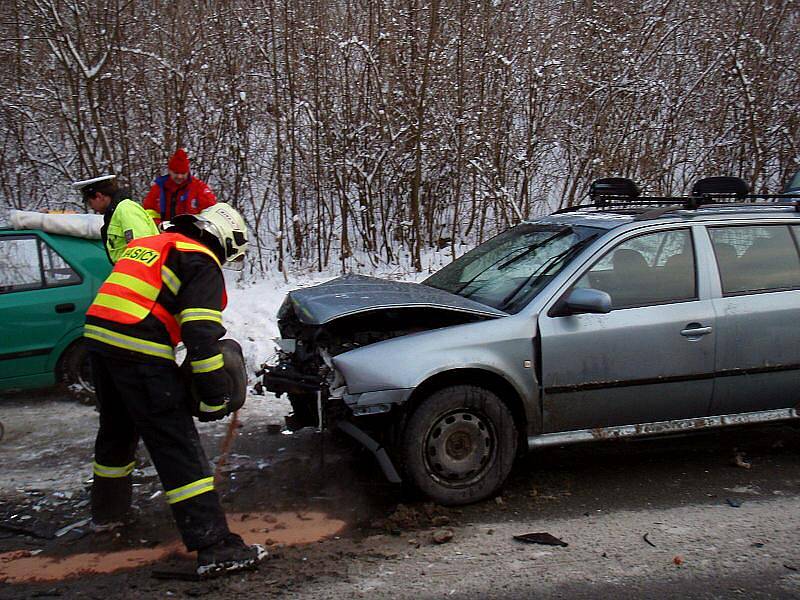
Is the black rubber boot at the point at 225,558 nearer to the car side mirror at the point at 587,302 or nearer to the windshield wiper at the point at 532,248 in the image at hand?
the car side mirror at the point at 587,302

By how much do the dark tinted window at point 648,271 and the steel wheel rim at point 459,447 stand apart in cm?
107

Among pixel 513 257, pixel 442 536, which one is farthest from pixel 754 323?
pixel 442 536

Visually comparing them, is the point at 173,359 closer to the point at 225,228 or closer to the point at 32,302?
the point at 225,228

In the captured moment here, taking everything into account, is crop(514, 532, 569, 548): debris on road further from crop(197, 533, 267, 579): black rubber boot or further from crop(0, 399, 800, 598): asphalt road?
crop(197, 533, 267, 579): black rubber boot

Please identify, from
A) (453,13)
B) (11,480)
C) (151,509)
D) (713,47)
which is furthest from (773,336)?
(713,47)

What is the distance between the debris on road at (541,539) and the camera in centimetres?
378

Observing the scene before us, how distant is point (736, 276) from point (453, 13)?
692 centimetres

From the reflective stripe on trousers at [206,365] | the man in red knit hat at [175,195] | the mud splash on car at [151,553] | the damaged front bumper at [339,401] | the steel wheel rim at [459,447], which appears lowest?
the mud splash on car at [151,553]

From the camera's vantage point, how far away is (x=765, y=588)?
3311mm

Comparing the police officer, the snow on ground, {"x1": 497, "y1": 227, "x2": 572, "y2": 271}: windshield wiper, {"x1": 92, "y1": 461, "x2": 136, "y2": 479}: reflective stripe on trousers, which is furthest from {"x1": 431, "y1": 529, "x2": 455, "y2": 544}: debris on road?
the police officer

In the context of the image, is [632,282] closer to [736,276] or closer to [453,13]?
[736,276]

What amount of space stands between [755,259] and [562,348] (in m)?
1.57

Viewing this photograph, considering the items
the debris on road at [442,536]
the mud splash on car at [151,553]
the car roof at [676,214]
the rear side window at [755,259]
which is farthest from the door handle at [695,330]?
the mud splash on car at [151,553]

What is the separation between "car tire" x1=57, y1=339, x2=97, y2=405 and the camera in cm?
620
